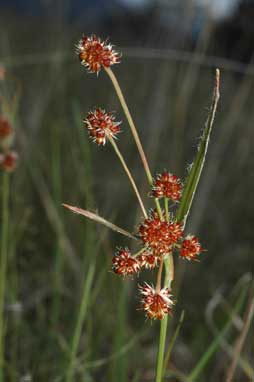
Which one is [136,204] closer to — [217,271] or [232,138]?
[217,271]

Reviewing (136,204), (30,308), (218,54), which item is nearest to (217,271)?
(136,204)

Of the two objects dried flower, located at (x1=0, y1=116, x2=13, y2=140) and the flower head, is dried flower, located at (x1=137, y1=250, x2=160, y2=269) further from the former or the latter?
dried flower, located at (x1=0, y1=116, x2=13, y2=140)

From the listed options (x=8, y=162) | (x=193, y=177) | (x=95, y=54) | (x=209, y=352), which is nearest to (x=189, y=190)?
(x=193, y=177)

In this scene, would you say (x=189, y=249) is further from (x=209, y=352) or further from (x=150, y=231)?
(x=209, y=352)

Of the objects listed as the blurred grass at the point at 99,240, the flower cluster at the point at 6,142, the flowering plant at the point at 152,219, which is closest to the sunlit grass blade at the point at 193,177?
the flowering plant at the point at 152,219

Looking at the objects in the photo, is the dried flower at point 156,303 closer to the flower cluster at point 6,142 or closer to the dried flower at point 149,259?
the dried flower at point 149,259

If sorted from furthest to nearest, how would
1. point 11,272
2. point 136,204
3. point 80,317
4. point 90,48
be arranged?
point 136,204 → point 11,272 → point 80,317 → point 90,48
